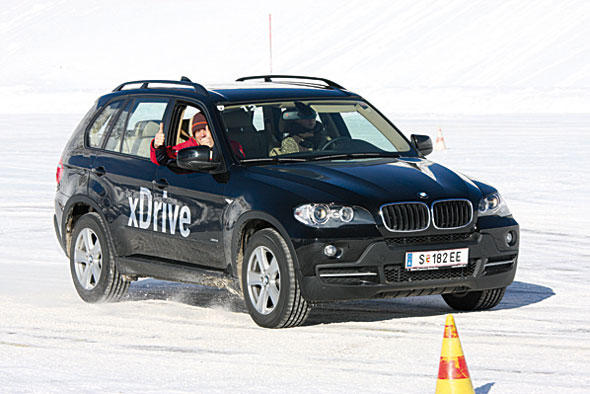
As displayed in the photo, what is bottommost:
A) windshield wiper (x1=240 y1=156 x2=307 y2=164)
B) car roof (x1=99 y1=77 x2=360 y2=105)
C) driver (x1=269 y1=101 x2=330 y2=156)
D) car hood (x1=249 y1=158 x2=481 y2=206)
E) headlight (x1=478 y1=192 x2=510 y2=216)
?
headlight (x1=478 y1=192 x2=510 y2=216)

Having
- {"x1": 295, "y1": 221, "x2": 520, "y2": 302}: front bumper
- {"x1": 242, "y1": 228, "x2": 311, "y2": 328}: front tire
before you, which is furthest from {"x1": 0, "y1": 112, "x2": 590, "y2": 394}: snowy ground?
{"x1": 295, "y1": 221, "x2": 520, "y2": 302}: front bumper

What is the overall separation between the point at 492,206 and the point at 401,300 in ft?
4.68

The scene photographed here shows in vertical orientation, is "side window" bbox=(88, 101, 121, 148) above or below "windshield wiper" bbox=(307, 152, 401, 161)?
above

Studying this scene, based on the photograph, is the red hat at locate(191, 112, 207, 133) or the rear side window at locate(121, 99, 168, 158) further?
the rear side window at locate(121, 99, 168, 158)

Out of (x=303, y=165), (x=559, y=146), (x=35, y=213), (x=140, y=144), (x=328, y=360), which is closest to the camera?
(x=328, y=360)

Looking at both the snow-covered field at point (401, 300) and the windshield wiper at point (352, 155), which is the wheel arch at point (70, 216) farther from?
the windshield wiper at point (352, 155)

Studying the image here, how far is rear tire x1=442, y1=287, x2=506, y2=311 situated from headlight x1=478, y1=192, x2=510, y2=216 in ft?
1.97

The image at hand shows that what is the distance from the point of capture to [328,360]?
7305mm

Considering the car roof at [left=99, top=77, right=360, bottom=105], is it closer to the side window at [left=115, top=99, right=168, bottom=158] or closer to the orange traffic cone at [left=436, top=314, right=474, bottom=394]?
the side window at [left=115, top=99, right=168, bottom=158]

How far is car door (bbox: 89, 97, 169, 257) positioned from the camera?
9.46m

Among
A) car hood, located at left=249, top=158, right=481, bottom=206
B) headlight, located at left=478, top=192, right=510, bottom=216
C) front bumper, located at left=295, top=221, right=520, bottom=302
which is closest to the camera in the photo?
front bumper, located at left=295, top=221, right=520, bottom=302

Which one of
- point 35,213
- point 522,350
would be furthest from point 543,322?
point 35,213

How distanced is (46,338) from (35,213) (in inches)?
345

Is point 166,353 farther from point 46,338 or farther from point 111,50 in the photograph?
point 111,50
